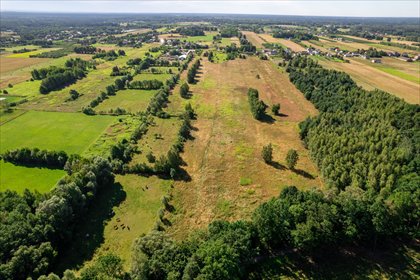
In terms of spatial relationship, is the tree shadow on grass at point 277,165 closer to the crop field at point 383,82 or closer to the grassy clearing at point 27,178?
the grassy clearing at point 27,178

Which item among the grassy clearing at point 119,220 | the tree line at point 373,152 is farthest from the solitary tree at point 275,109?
the grassy clearing at point 119,220

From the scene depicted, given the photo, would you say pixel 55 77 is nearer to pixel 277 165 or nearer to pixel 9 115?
pixel 9 115

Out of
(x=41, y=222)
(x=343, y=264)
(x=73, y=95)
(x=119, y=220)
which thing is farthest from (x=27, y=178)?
(x=343, y=264)

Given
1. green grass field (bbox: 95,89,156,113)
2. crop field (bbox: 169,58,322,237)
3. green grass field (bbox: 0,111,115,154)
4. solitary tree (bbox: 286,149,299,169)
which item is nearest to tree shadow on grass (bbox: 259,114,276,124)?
crop field (bbox: 169,58,322,237)

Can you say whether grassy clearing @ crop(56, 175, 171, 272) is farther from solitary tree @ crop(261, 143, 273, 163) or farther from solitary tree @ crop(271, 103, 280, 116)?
solitary tree @ crop(271, 103, 280, 116)

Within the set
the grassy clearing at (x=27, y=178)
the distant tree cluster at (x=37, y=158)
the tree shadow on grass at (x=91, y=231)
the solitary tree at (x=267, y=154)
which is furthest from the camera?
the solitary tree at (x=267, y=154)

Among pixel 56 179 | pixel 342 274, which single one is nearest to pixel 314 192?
pixel 342 274

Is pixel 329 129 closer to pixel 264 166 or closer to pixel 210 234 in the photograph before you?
pixel 264 166

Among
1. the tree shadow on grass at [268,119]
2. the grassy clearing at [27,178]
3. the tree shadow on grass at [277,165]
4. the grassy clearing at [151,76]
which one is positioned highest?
the grassy clearing at [151,76]
